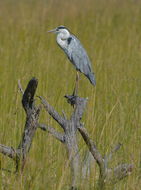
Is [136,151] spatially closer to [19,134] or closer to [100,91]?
[19,134]

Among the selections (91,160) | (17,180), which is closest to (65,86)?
(91,160)

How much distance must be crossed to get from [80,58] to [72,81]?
386 mm

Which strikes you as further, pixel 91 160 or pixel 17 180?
pixel 91 160

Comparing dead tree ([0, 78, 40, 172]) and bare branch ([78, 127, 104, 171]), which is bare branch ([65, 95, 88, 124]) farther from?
dead tree ([0, 78, 40, 172])

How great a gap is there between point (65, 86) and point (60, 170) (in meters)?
1.95

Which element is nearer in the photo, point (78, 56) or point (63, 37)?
point (78, 56)

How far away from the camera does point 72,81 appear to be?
520 cm

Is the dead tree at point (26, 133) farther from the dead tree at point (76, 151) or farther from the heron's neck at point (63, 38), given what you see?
the heron's neck at point (63, 38)

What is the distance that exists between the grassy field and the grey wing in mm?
170

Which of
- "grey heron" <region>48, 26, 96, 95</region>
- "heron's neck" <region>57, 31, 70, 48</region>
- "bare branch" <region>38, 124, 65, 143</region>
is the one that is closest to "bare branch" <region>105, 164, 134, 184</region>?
"bare branch" <region>38, 124, 65, 143</region>

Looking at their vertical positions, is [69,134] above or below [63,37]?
below

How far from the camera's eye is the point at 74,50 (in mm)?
4828

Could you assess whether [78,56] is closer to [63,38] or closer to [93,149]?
[63,38]

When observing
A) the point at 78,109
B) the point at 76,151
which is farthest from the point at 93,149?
the point at 78,109
